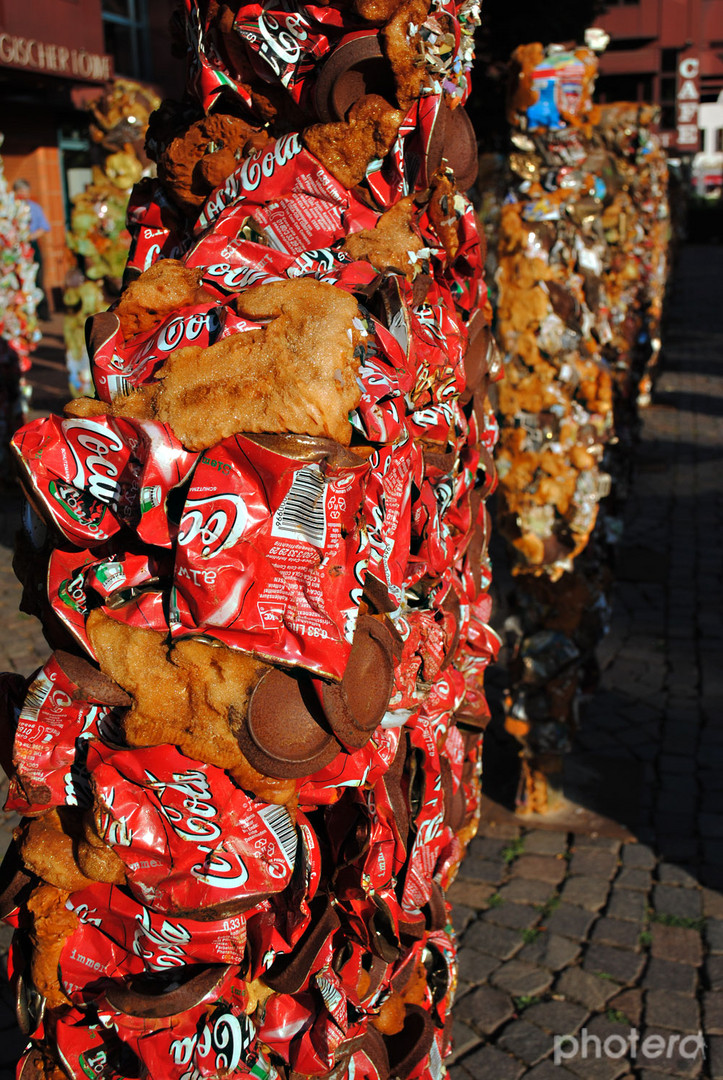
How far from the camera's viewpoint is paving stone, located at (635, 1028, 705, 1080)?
315cm

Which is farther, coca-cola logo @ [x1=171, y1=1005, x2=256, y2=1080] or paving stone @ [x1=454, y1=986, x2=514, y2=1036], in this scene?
paving stone @ [x1=454, y1=986, x2=514, y2=1036]

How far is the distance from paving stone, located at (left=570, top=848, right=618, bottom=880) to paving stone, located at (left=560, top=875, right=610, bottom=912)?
0.04m

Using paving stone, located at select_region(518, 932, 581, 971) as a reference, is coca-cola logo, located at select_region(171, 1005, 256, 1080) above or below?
above

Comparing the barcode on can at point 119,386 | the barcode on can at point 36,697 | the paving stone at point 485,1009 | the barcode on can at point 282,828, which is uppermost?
the barcode on can at point 119,386

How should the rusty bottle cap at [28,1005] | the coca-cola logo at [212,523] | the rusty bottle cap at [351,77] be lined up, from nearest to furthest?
1. the coca-cola logo at [212,523]
2. the rusty bottle cap at [28,1005]
3. the rusty bottle cap at [351,77]

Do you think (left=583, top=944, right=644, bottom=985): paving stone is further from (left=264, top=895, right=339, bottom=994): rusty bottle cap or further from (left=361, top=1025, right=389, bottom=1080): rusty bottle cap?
(left=264, top=895, right=339, bottom=994): rusty bottle cap

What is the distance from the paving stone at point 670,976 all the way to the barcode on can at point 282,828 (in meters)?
2.79

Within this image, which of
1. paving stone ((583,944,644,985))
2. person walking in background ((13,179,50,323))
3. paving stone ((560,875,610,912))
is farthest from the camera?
person walking in background ((13,179,50,323))

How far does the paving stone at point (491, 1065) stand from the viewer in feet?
10.4

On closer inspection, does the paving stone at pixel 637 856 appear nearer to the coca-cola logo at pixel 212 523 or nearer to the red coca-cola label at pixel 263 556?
the red coca-cola label at pixel 263 556

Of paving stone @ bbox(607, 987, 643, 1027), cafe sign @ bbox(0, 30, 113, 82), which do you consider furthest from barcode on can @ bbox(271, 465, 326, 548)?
cafe sign @ bbox(0, 30, 113, 82)

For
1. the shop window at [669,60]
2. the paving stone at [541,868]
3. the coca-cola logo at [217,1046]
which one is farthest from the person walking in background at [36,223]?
the shop window at [669,60]

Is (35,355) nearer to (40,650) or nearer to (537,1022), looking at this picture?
(40,650)

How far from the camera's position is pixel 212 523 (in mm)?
1150
